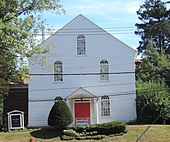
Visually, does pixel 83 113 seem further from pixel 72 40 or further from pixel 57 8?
pixel 57 8

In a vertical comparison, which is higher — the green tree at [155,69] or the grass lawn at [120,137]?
the green tree at [155,69]

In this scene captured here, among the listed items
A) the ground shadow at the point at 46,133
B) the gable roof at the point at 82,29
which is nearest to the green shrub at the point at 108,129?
the ground shadow at the point at 46,133

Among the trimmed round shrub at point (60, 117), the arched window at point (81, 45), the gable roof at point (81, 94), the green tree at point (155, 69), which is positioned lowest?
the trimmed round shrub at point (60, 117)

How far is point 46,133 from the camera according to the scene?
31141mm

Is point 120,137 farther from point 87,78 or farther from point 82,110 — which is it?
point 87,78

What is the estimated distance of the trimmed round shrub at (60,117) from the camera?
3102 centimetres

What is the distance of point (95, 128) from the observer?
98.1 feet

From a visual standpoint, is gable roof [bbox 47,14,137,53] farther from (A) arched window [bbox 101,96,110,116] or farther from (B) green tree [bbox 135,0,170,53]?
(B) green tree [bbox 135,0,170,53]

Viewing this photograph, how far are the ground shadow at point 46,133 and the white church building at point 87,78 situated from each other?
4606mm

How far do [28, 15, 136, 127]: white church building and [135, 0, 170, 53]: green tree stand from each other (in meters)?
24.3

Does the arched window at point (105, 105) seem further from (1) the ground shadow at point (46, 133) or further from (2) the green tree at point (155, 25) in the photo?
(2) the green tree at point (155, 25)

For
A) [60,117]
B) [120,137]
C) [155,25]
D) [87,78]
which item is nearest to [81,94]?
[87,78]

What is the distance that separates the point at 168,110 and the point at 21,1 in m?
18.9

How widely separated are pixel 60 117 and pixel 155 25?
33.2 m
